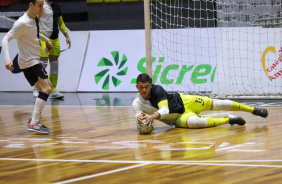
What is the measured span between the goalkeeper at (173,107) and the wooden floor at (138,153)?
11cm

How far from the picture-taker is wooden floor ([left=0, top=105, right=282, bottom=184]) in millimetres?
3680

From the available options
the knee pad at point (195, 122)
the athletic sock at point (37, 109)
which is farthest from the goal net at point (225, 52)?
the athletic sock at point (37, 109)

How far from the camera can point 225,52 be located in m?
9.25

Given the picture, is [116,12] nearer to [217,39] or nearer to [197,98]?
[217,39]

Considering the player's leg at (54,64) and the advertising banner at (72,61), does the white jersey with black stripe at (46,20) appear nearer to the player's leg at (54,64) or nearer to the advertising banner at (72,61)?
the player's leg at (54,64)

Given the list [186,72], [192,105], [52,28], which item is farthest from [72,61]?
[192,105]

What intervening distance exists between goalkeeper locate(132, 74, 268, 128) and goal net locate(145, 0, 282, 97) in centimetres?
267

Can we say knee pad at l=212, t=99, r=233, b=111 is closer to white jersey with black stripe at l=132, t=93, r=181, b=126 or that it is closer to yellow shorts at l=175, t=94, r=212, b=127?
yellow shorts at l=175, t=94, r=212, b=127

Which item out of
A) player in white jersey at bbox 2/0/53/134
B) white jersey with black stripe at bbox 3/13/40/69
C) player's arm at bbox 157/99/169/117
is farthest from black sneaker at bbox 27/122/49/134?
player's arm at bbox 157/99/169/117

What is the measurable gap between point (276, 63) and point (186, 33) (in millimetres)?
1742

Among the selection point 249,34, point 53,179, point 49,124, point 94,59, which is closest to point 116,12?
point 94,59

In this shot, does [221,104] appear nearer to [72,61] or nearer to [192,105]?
[192,105]

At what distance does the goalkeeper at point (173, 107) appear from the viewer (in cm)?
554

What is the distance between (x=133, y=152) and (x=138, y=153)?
69 mm
